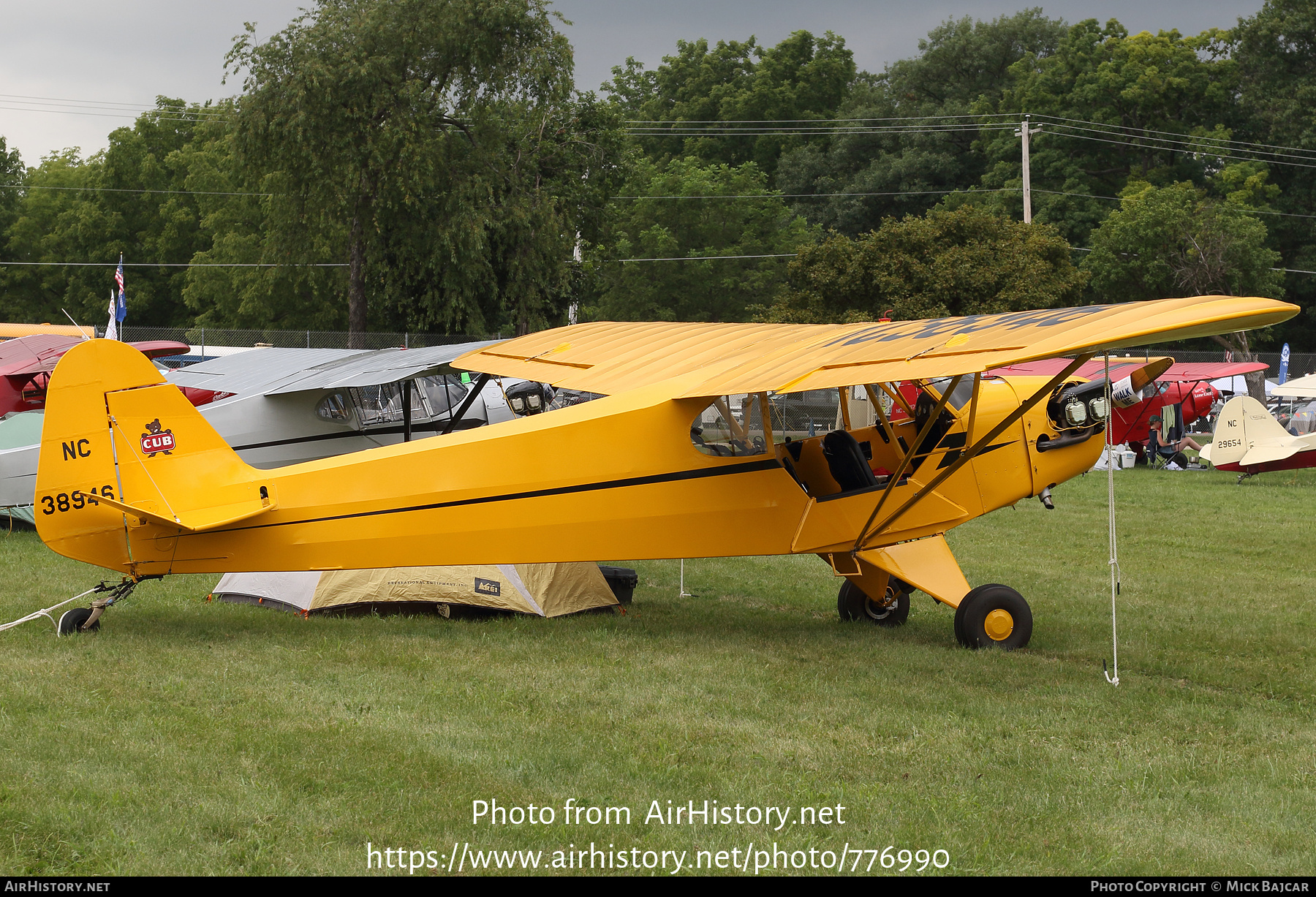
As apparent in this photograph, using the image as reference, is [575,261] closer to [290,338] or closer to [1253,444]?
[290,338]

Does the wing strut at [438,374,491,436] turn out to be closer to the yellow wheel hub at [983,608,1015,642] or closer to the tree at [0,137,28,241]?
the yellow wheel hub at [983,608,1015,642]

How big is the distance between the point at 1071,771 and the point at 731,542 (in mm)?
2963

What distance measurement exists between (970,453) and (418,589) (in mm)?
4242

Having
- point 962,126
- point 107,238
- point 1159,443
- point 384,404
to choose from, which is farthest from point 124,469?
point 962,126

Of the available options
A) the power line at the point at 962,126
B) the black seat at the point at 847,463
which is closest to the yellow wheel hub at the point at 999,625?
the black seat at the point at 847,463

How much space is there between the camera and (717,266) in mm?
55750

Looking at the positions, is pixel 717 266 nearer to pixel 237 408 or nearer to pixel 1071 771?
pixel 237 408

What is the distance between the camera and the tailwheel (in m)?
8.38

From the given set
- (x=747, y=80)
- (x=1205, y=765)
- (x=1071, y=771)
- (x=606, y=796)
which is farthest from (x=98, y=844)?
(x=747, y=80)

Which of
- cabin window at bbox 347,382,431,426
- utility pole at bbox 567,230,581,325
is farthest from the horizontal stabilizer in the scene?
utility pole at bbox 567,230,581,325

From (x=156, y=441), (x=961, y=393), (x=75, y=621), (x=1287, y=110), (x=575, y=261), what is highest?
(x=1287, y=110)

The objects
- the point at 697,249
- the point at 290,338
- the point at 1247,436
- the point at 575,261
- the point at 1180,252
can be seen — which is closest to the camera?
the point at 1247,436

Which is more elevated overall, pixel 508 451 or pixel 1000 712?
pixel 508 451

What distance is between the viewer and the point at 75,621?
7102 millimetres
